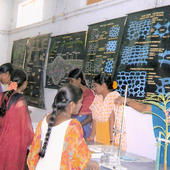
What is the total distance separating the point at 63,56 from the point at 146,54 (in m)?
1.98

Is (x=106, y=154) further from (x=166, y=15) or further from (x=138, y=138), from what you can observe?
(x=166, y=15)

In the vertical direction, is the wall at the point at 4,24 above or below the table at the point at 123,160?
above

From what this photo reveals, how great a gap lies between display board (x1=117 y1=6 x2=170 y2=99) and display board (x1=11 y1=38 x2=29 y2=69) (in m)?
3.37

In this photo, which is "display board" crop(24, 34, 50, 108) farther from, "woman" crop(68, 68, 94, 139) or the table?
the table

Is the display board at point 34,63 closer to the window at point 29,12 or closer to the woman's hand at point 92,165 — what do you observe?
the window at point 29,12

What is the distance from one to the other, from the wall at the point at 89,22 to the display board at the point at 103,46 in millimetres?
137

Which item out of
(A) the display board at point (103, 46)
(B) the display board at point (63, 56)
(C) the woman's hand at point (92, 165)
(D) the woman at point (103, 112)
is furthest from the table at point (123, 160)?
(B) the display board at point (63, 56)

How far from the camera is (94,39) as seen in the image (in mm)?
4156

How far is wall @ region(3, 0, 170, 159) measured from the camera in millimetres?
3221

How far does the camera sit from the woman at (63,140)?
5.41ft

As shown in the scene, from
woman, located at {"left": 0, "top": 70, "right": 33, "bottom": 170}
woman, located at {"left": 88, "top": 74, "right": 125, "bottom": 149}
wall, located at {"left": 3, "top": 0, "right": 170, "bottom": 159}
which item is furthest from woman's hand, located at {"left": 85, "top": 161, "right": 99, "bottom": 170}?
wall, located at {"left": 3, "top": 0, "right": 170, "bottom": 159}

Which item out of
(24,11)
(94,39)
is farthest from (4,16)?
(94,39)

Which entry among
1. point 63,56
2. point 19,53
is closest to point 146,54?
point 63,56

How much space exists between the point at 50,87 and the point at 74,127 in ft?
11.3
